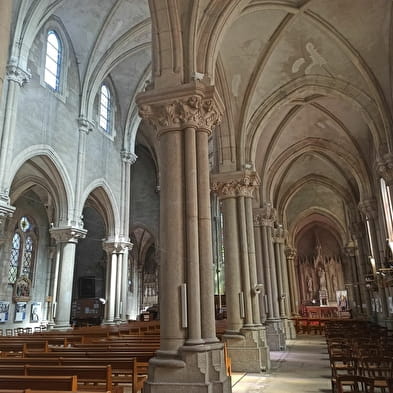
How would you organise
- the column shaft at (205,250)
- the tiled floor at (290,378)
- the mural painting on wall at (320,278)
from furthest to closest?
1. the mural painting on wall at (320,278)
2. the tiled floor at (290,378)
3. the column shaft at (205,250)

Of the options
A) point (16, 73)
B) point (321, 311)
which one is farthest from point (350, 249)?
point (16, 73)

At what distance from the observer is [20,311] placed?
22.5 metres

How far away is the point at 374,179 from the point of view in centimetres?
1877

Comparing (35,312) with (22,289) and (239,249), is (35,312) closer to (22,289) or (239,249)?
(22,289)

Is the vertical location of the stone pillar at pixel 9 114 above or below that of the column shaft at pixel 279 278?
above

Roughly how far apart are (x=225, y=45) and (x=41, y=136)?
792 centimetres

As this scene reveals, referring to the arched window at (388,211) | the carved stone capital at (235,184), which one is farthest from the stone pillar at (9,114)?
the arched window at (388,211)

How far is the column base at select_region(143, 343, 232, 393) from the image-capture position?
220 inches

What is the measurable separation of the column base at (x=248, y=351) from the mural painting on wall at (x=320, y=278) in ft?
102

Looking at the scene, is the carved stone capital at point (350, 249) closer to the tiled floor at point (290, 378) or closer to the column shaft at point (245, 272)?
the tiled floor at point (290, 378)

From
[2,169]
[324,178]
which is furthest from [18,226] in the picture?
[324,178]

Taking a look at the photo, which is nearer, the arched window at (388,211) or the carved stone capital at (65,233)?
the arched window at (388,211)

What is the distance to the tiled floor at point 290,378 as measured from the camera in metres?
7.82

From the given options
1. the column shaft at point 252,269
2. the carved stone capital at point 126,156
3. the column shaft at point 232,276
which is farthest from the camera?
the carved stone capital at point 126,156
